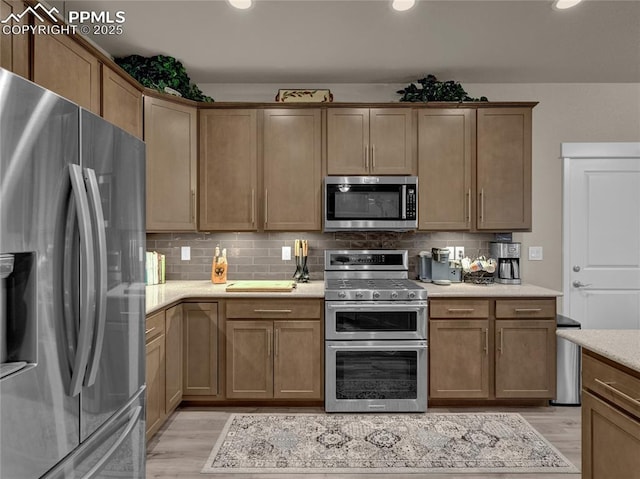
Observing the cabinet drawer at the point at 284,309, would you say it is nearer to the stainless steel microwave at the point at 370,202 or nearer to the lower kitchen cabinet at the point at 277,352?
the lower kitchen cabinet at the point at 277,352

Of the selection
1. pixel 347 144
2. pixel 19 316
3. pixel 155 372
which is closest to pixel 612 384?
pixel 19 316

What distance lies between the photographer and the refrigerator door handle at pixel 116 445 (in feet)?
4.23

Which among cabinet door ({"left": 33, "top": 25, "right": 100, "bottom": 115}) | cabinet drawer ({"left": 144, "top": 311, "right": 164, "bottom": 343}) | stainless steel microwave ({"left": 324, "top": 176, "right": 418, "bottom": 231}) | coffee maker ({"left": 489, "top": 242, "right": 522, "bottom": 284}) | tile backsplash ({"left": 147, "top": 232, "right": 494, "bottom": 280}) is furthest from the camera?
tile backsplash ({"left": 147, "top": 232, "right": 494, "bottom": 280})

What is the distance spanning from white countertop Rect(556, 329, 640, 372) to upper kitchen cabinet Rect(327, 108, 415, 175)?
78.1 inches

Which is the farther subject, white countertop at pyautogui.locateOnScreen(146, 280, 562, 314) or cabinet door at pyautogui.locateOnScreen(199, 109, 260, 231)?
cabinet door at pyautogui.locateOnScreen(199, 109, 260, 231)

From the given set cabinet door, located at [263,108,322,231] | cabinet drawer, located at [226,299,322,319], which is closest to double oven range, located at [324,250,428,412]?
cabinet drawer, located at [226,299,322,319]

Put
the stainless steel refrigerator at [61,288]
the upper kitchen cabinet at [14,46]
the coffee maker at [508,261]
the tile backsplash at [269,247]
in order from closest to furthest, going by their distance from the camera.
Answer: the stainless steel refrigerator at [61,288], the upper kitchen cabinet at [14,46], the coffee maker at [508,261], the tile backsplash at [269,247]

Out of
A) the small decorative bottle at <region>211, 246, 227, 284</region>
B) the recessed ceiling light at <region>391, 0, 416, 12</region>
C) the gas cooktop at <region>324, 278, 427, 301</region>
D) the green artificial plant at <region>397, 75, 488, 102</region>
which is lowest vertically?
the gas cooktop at <region>324, 278, 427, 301</region>

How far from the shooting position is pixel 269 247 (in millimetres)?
3650

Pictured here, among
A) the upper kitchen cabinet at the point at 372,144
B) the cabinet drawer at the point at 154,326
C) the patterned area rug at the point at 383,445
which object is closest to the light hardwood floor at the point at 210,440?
the patterned area rug at the point at 383,445

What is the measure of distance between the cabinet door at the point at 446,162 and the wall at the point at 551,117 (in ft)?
1.77

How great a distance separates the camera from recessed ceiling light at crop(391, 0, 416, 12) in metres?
2.40

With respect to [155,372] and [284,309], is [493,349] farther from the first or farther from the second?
[155,372]

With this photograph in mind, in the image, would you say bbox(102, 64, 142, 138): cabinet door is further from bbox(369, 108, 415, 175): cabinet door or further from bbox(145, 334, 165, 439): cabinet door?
bbox(369, 108, 415, 175): cabinet door
